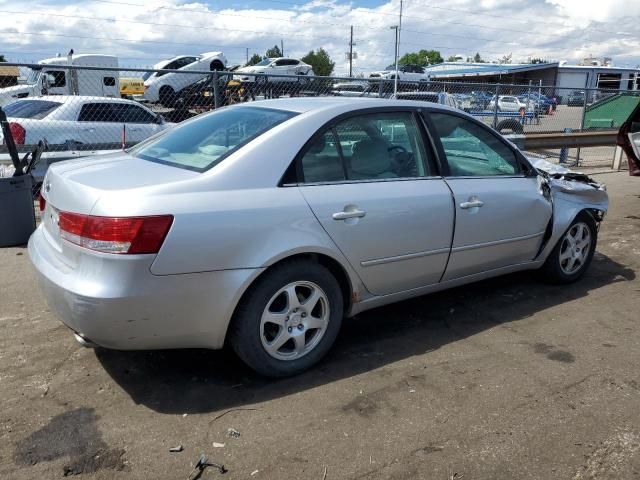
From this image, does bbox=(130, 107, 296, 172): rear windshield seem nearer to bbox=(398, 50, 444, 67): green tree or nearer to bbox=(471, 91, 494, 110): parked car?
bbox=(471, 91, 494, 110): parked car

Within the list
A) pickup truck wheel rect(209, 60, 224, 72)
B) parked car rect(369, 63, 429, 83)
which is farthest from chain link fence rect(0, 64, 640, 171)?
parked car rect(369, 63, 429, 83)

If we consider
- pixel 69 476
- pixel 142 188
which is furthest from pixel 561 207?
pixel 69 476

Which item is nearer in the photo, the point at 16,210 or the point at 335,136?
the point at 335,136

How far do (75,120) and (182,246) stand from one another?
8816mm

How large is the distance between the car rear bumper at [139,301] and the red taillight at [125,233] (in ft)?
0.15

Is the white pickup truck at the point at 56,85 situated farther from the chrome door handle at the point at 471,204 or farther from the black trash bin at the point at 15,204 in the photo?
the chrome door handle at the point at 471,204

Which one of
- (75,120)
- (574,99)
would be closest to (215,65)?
(574,99)

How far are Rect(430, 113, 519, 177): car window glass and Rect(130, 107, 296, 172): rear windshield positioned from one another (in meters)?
1.22

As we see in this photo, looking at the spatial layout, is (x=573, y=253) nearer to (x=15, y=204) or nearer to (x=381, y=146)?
(x=381, y=146)

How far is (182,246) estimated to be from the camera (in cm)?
290

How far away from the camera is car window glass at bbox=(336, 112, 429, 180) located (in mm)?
3682

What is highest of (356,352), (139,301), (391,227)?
(391,227)

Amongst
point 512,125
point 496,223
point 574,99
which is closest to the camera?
point 496,223

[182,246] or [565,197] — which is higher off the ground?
[182,246]
